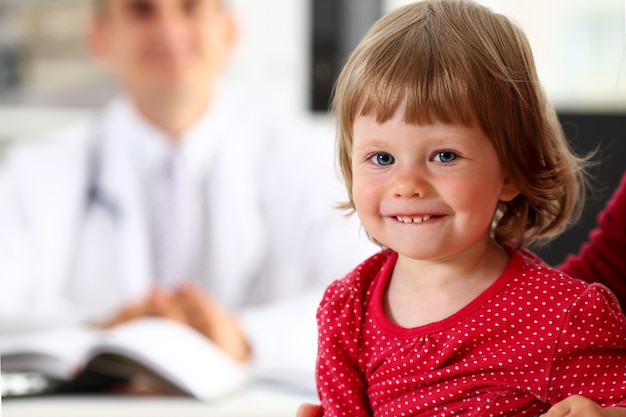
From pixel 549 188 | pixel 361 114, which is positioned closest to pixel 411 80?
pixel 361 114

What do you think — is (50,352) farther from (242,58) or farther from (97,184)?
(242,58)

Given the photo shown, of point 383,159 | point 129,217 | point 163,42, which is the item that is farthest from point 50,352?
→ point 383,159

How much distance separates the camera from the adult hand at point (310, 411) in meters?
0.89

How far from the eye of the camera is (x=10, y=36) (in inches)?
94.8

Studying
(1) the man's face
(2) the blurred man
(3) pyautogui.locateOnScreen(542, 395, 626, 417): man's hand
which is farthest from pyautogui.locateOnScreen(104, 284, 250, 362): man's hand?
(3) pyautogui.locateOnScreen(542, 395, 626, 417): man's hand

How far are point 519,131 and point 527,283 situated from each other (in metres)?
0.12

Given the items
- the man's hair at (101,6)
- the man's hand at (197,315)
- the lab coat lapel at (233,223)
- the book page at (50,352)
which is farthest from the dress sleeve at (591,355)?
the man's hair at (101,6)

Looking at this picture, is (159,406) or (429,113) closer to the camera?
(429,113)

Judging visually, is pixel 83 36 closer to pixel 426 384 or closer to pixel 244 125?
pixel 244 125

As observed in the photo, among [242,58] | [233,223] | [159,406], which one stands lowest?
[159,406]

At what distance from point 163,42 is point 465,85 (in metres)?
1.68

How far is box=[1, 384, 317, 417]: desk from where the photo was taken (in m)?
1.63

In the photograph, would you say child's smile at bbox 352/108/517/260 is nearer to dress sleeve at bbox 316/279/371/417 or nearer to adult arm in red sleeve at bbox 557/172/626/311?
dress sleeve at bbox 316/279/371/417

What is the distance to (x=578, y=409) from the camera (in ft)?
2.29
